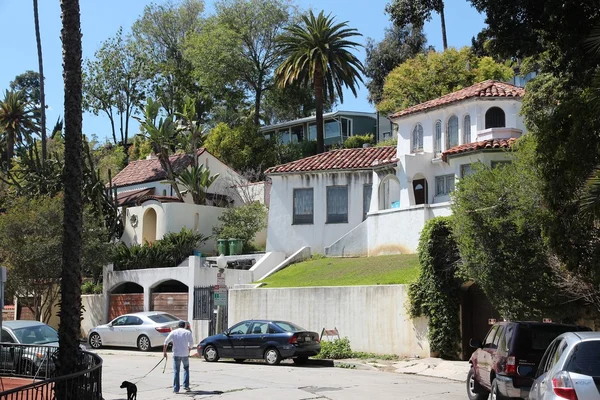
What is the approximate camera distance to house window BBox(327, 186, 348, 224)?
3706 cm

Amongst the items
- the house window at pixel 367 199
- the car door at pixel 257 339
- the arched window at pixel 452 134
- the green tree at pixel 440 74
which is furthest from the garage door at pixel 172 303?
the green tree at pixel 440 74

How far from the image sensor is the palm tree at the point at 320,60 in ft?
152

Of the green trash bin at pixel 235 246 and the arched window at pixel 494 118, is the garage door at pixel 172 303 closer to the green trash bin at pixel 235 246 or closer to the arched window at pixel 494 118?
the green trash bin at pixel 235 246

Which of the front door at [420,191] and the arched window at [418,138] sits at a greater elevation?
the arched window at [418,138]

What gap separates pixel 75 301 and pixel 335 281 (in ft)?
59.0

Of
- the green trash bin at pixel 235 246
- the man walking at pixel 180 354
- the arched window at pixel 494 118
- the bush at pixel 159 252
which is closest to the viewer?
the man walking at pixel 180 354

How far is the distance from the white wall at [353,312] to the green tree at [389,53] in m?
32.5

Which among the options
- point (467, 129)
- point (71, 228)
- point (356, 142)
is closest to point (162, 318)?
point (467, 129)

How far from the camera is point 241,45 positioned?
196 feet

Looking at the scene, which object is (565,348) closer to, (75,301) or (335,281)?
(75,301)

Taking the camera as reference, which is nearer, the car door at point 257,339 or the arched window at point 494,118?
the car door at point 257,339

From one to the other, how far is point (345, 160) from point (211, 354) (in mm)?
16213

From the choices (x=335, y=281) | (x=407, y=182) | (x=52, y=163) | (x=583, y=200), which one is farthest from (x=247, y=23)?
(x=583, y=200)

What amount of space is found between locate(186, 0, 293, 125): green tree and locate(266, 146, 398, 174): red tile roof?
20.6 meters
